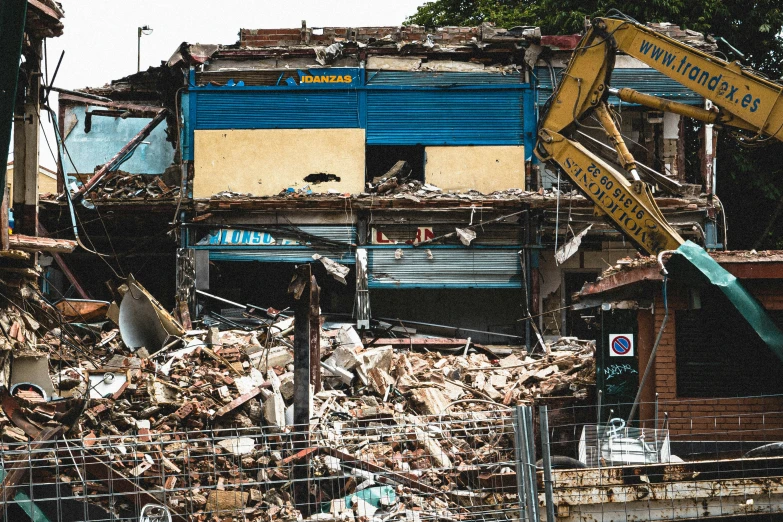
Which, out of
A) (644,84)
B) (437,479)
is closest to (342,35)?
(644,84)

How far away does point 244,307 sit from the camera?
19875 millimetres

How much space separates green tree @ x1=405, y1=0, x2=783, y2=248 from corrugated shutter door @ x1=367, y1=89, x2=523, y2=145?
6451 mm

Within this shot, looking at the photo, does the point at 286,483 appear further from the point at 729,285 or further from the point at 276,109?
the point at 276,109

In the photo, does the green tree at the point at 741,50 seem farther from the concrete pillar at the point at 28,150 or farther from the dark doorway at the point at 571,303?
the concrete pillar at the point at 28,150

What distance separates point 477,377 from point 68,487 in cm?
841

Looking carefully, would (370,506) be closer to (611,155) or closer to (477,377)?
(477,377)

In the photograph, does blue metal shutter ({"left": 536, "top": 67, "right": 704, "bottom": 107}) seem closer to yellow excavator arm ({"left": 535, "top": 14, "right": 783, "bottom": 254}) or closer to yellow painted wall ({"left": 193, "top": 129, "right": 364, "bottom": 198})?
yellow painted wall ({"left": 193, "top": 129, "right": 364, "bottom": 198})

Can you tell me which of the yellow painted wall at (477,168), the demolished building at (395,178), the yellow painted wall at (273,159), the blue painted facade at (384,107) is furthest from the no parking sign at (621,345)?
the yellow painted wall at (273,159)

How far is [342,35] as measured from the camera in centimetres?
2103

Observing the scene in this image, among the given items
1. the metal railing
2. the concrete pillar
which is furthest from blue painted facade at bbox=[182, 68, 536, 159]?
the metal railing

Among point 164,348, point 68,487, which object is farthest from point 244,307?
point 68,487

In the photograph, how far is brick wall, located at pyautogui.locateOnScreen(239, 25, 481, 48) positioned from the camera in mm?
20953

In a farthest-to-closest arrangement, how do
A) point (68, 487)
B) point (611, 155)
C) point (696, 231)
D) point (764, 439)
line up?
1. point (696, 231)
2. point (611, 155)
3. point (764, 439)
4. point (68, 487)

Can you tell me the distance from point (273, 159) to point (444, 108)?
13.9 feet
